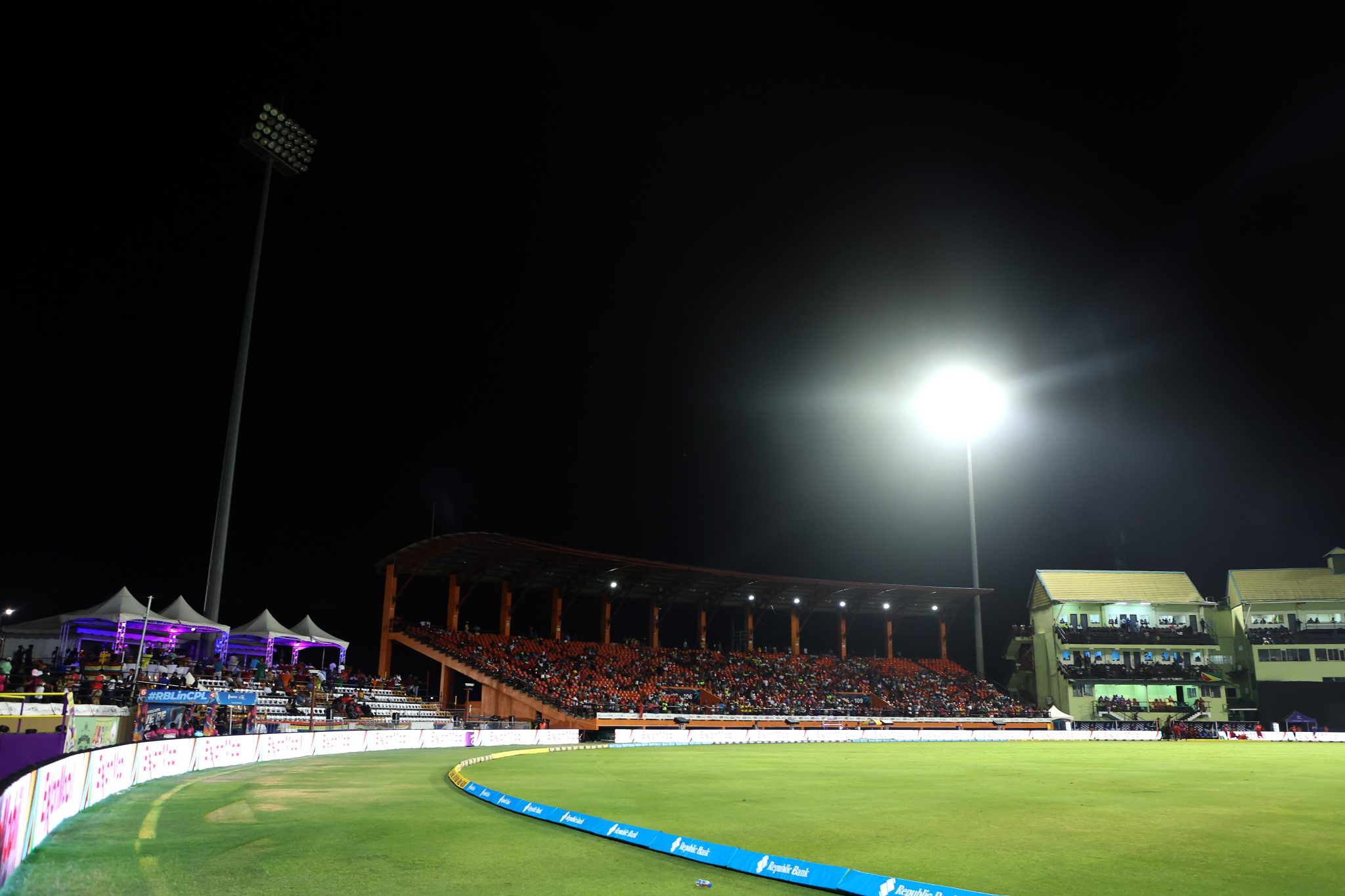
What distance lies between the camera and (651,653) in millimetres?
64250

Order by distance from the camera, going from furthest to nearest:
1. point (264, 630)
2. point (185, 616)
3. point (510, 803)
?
point (264, 630), point (185, 616), point (510, 803)

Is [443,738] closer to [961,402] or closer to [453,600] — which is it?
[453,600]

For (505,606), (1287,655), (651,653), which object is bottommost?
(651,653)

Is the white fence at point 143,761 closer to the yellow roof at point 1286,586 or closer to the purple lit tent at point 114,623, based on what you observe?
the purple lit tent at point 114,623

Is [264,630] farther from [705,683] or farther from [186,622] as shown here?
[705,683]

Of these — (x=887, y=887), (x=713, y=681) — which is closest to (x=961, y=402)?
(x=713, y=681)

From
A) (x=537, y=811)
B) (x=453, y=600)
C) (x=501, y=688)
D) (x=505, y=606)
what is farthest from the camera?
(x=505, y=606)

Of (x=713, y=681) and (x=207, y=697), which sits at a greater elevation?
(x=207, y=697)

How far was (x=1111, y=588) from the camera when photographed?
76000 millimetres

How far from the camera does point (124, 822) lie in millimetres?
12219

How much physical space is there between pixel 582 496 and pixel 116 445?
34.2m

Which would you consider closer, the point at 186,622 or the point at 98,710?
the point at 98,710

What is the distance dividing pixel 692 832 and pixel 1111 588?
7519cm

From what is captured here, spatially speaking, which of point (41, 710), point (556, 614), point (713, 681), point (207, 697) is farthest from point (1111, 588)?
point (41, 710)
